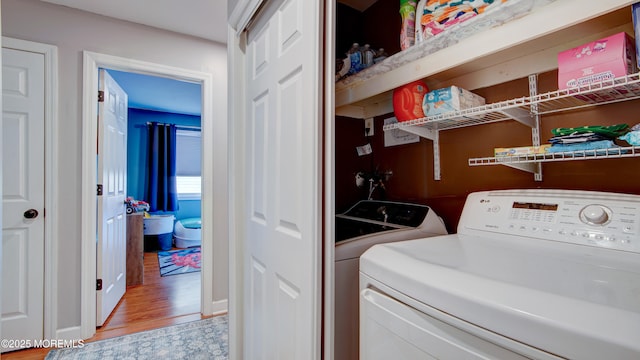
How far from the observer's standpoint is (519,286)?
55cm

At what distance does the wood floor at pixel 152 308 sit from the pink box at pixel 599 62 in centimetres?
288

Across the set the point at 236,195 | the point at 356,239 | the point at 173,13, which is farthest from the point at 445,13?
the point at 173,13

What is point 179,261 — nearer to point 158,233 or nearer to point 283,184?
point 158,233

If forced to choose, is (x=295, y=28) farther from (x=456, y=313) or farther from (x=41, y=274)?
(x=41, y=274)

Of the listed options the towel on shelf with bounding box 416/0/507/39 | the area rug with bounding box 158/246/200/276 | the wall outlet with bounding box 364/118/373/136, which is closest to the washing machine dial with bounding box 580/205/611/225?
the towel on shelf with bounding box 416/0/507/39

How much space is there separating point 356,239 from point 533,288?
613 mm

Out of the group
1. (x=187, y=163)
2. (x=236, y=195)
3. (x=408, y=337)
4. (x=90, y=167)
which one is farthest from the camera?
(x=187, y=163)

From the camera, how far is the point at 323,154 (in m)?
0.96

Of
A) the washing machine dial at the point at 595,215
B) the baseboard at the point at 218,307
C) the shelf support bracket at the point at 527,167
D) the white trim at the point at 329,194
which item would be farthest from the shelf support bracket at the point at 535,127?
the baseboard at the point at 218,307

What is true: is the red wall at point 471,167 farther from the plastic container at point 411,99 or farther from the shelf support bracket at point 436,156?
the plastic container at point 411,99

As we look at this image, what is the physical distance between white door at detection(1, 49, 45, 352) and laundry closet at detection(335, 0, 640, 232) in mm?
2164

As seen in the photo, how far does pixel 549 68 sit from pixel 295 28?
0.95m

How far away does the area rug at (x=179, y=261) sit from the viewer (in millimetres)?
3847

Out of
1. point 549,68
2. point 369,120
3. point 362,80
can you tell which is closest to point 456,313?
point 549,68
